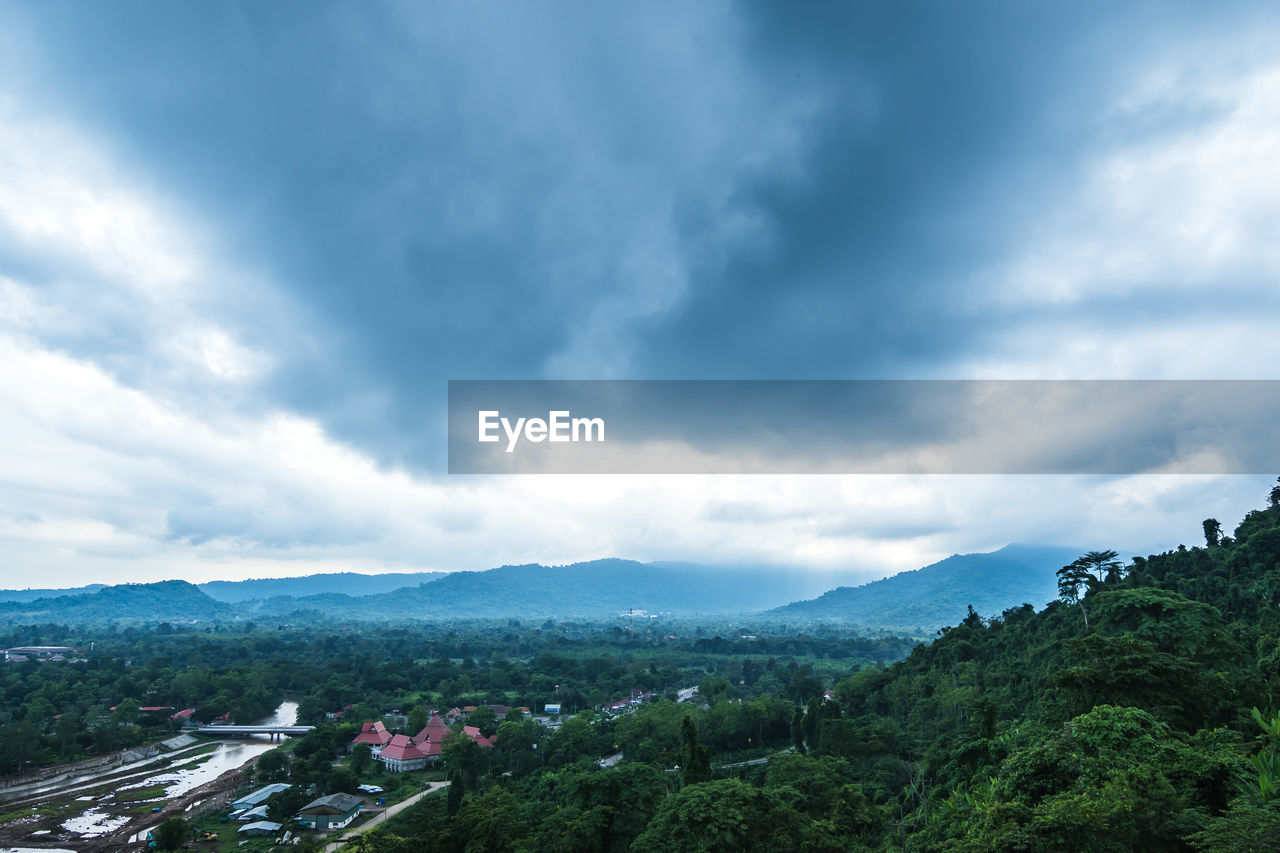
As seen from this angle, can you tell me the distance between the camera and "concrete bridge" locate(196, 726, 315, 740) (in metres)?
52.9

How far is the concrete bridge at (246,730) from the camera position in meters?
52.9

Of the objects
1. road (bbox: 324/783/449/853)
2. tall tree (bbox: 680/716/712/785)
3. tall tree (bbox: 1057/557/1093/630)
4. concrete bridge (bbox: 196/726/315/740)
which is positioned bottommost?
concrete bridge (bbox: 196/726/315/740)

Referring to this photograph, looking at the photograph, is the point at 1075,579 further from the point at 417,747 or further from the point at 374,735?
the point at 374,735

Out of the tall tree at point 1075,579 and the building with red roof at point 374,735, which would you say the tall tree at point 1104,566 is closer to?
the tall tree at point 1075,579

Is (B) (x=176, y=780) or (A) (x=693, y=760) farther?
(B) (x=176, y=780)

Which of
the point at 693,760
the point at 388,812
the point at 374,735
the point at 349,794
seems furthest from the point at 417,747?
the point at 693,760

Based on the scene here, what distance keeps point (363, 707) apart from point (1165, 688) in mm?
55747

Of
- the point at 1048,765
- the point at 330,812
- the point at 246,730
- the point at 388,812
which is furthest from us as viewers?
the point at 246,730

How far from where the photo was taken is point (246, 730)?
178 feet

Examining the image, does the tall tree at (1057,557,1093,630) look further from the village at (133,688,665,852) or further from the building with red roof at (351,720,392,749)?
the building with red roof at (351,720,392,749)

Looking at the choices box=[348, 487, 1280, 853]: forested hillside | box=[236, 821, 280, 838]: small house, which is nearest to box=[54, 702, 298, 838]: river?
box=[236, 821, 280, 838]: small house

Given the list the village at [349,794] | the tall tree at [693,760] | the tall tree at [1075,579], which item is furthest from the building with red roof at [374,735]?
the tall tree at [1075,579]

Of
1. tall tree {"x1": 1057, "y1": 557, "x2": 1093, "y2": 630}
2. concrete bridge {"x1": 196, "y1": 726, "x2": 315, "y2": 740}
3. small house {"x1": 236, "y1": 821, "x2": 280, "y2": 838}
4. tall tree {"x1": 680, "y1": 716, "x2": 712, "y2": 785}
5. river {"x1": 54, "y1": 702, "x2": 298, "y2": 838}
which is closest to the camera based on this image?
tall tree {"x1": 680, "y1": 716, "x2": 712, "y2": 785}

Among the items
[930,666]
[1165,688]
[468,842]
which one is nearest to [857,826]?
[1165,688]
